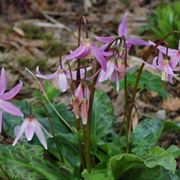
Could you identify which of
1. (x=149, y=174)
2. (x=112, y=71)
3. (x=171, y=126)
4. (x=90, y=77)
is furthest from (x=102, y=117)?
(x=112, y=71)

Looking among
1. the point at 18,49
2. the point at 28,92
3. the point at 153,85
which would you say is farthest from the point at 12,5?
the point at 153,85

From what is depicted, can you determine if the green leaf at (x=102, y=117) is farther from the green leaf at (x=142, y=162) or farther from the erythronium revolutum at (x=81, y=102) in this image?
the erythronium revolutum at (x=81, y=102)

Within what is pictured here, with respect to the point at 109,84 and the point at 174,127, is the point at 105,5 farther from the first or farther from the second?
the point at 174,127

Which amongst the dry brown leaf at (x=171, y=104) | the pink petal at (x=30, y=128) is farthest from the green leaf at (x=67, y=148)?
the dry brown leaf at (x=171, y=104)

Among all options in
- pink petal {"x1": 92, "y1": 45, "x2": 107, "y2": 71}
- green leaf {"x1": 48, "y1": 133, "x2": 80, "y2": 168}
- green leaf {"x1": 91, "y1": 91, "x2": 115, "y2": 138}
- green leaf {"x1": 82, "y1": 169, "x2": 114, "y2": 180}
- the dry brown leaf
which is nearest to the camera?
pink petal {"x1": 92, "y1": 45, "x2": 107, "y2": 71}

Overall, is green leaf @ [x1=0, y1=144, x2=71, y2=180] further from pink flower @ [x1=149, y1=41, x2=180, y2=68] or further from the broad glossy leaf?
pink flower @ [x1=149, y1=41, x2=180, y2=68]

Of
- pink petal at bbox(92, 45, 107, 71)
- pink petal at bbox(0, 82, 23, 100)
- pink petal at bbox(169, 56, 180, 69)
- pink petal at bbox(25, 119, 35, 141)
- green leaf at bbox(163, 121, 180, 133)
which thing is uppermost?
pink petal at bbox(92, 45, 107, 71)

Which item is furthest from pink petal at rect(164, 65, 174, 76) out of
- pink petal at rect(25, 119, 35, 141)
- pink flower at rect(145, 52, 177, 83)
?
pink petal at rect(25, 119, 35, 141)
